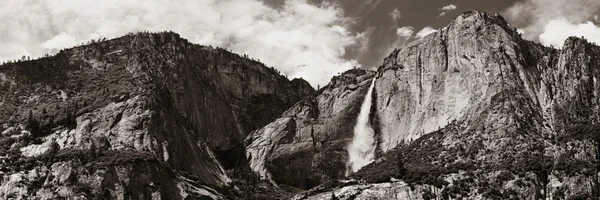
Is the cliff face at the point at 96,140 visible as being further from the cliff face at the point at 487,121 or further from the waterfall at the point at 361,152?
the waterfall at the point at 361,152

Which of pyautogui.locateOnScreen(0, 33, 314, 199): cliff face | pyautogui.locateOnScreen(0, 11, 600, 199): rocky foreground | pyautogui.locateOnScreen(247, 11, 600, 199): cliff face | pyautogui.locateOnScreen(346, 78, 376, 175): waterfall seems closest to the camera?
pyautogui.locateOnScreen(247, 11, 600, 199): cliff face

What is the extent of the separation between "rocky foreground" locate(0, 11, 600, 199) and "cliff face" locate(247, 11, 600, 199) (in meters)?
0.27

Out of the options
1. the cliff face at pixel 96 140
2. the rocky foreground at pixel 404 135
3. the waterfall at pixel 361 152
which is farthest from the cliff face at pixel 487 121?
the cliff face at pixel 96 140

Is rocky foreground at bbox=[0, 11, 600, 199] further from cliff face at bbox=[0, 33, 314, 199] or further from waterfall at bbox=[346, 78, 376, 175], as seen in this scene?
waterfall at bbox=[346, 78, 376, 175]

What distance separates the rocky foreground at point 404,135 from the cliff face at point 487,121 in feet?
0.88

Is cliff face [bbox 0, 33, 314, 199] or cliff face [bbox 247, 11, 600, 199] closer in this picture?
cliff face [bbox 247, 11, 600, 199]

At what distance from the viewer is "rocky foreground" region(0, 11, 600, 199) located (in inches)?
5846

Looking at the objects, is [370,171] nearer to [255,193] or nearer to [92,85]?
[255,193]

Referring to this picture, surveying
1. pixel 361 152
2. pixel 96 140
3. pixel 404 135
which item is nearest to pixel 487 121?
pixel 404 135

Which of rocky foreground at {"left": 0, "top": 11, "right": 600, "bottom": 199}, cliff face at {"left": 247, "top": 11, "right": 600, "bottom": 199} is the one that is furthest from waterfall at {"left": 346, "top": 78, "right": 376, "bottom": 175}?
cliff face at {"left": 247, "top": 11, "right": 600, "bottom": 199}

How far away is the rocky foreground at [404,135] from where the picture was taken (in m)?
148

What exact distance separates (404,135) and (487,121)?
3078cm

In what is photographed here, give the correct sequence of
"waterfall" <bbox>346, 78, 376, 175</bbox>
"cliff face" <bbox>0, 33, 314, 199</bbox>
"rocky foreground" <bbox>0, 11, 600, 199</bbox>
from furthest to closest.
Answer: "waterfall" <bbox>346, 78, 376, 175</bbox>, "cliff face" <bbox>0, 33, 314, 199</bbox>, "rocky foreground" <bbox>0, 11, 600, 199</bbox>

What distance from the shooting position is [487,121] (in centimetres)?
16100
